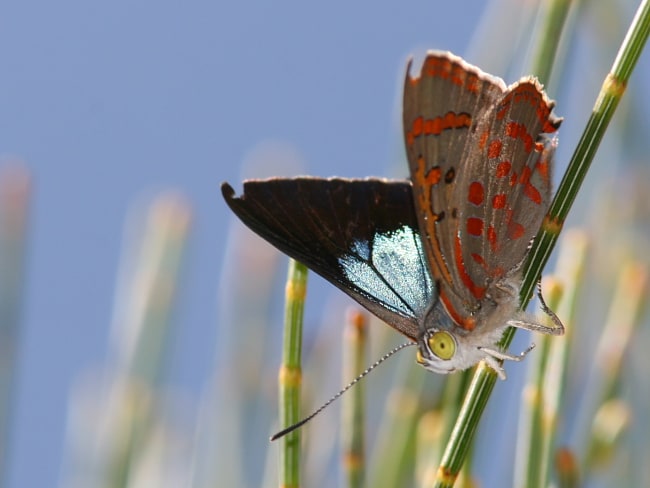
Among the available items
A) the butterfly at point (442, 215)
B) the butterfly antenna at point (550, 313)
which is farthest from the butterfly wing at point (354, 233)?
the butterfly antenna at point (550, 313)

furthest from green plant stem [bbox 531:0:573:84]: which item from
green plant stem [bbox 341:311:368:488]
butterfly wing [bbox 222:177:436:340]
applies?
green plant stem [bbox 341:311:368:488]

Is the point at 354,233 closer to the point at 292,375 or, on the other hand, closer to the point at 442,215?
the point at 442,215

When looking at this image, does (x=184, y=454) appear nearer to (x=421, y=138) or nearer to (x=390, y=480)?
(x=390, y=480)

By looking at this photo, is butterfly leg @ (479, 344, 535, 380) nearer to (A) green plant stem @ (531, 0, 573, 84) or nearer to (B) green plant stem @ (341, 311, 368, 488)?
(B) green plant stem @ (341, 311, 368, 488)

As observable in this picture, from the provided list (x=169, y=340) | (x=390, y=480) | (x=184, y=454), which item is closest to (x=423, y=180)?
(x=390, y=480)

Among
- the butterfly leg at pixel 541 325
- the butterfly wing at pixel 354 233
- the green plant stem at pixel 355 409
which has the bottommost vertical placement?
the green plant stem at pixel 355 409

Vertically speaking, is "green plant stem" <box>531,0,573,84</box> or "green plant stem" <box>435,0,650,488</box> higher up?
"green plant stem" <box>531,0,573,84</box>

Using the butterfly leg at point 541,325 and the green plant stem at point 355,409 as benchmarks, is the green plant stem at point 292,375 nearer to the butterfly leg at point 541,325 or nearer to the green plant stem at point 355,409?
the green plant stem at point 355,409

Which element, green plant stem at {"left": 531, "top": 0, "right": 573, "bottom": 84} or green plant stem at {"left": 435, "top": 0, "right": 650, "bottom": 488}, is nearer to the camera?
green plant stem at {"left": 435, "top": 0, "right": 650, "bottom": 488}
